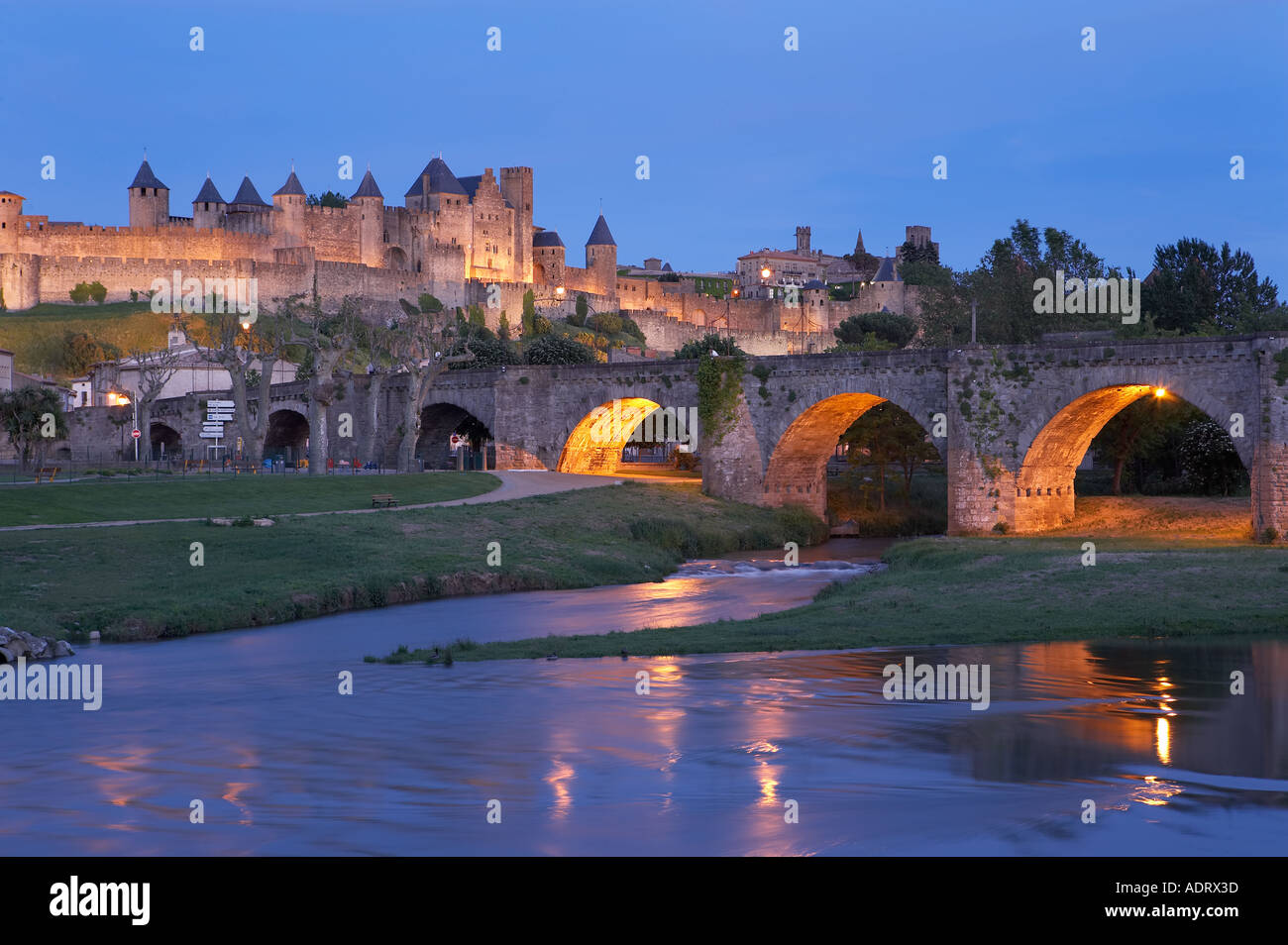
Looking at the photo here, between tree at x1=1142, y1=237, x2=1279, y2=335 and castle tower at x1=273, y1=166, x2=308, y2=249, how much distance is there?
8263 centimetres

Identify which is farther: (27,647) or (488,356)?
(488,356)

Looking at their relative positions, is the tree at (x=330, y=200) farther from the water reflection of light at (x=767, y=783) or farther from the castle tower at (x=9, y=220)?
the water reflection of light at (x=767, y=783)

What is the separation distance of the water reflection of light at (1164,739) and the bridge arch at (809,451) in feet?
111

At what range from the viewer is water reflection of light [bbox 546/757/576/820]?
14289mm

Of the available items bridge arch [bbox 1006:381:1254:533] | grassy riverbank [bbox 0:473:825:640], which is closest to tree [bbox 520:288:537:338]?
grassy riverbank [bbox 0:473:825:640]

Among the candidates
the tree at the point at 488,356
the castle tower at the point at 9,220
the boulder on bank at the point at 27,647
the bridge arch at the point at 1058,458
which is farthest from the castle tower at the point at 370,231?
the boulder on bank at the point at 27,647

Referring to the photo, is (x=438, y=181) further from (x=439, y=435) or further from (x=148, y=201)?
(x=439, y=435)

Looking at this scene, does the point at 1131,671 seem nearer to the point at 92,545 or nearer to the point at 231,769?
the point at 231,769

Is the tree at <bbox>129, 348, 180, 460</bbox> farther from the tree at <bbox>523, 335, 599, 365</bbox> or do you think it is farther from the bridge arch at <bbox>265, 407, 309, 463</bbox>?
the tree at <bbox>523, 335, 599, 365</bbox>

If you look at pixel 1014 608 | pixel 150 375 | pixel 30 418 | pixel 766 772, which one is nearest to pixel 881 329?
pixel 150 375

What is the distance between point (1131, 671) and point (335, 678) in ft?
40.2

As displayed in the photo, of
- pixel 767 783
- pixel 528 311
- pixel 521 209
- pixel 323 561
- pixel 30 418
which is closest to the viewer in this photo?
pixel 767 783

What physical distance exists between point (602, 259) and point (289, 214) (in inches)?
1342

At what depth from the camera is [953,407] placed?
1810 inches
